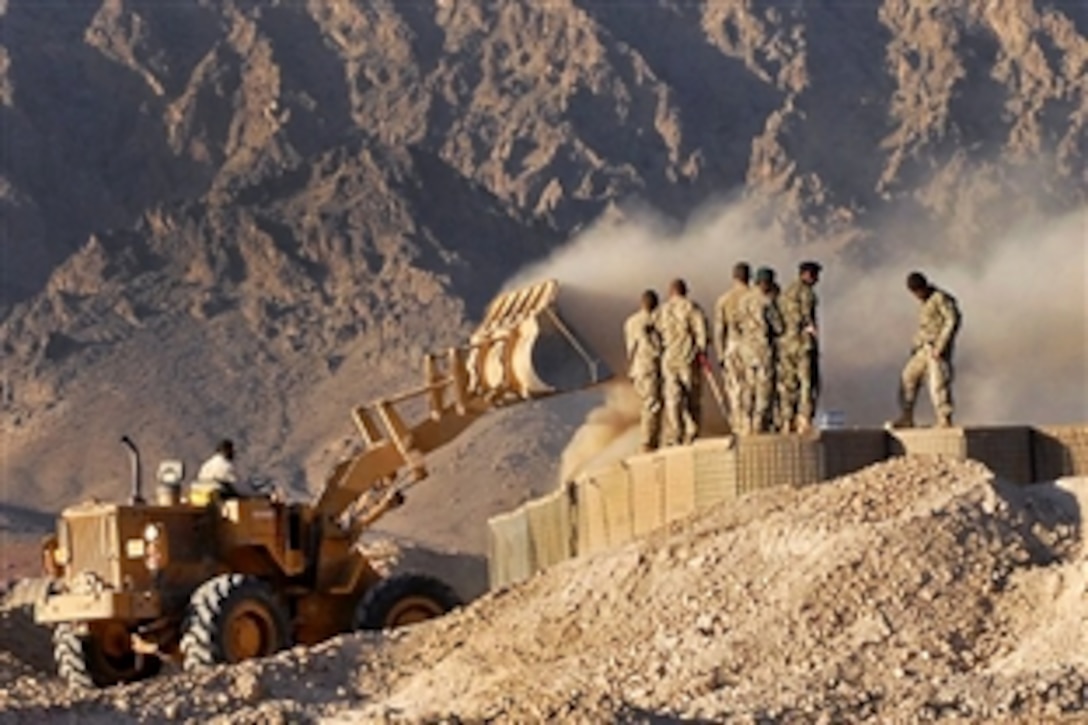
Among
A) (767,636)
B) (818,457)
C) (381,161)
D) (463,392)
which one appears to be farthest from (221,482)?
(381,161)

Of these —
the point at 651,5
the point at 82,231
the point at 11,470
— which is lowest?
the point at 11,470

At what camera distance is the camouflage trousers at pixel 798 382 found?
66.8 ft

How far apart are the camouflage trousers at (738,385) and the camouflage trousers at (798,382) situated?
0.25 metres

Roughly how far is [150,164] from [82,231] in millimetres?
4687

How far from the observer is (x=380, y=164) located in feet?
314

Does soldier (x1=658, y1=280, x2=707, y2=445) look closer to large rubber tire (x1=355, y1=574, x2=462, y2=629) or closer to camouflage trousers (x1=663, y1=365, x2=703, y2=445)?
camouflage trousers (x1=663, y1=365, x2=703, y2=445)

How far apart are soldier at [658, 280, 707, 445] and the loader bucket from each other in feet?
7.52

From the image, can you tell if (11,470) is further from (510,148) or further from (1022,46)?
(1022,46)

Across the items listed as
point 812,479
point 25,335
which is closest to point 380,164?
point 25,335

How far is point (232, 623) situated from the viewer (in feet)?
68.4

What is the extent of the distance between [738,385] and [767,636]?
4425 mm

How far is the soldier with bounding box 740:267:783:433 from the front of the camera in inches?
805

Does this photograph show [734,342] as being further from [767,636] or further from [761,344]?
[767,636]

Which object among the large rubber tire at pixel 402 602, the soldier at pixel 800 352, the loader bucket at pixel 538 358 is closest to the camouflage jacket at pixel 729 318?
the soldier at pixel 800 352
